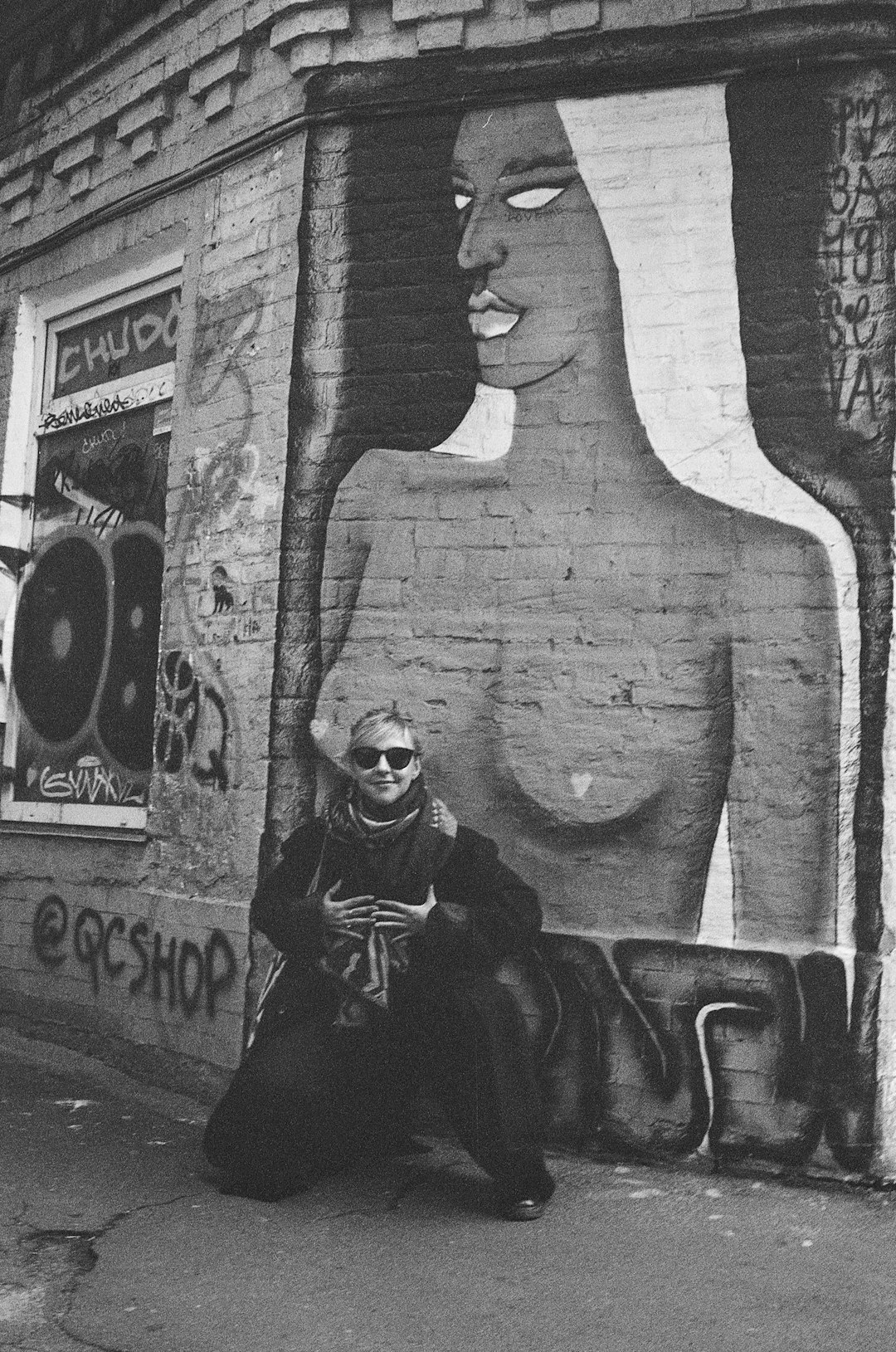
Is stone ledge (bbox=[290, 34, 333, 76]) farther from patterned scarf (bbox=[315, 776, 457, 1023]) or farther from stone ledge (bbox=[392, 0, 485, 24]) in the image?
patterned scarf (bbox=[315, 776, 457, 1023])

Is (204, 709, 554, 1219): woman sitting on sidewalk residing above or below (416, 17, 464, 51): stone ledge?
below

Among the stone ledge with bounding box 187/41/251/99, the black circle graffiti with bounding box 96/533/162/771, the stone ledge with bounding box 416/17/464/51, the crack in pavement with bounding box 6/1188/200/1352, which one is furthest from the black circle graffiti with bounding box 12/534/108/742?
the crack in pavement with bounding box 6/1188/200/1352

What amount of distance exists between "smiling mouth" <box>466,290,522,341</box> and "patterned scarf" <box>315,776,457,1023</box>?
75.0 inches

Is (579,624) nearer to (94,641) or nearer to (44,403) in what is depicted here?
(94,641)

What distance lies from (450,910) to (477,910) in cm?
11

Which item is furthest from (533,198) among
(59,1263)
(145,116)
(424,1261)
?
(59,1263)

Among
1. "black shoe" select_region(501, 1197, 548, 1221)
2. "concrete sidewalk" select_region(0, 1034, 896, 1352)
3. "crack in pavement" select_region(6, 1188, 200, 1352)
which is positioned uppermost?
"black shoe" select_region(501, 1197, 548, 1221)

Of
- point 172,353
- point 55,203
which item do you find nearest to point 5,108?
point 55,203

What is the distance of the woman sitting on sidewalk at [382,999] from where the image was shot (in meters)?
3.95

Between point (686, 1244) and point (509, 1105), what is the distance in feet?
2.09

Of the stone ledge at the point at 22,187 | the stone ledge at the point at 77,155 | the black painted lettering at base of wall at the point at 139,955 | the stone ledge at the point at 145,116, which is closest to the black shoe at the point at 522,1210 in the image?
the black painted lettering at base of wall at the point at 139,955

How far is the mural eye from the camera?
5.12 meters

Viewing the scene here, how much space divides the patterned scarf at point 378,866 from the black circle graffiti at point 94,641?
2.23m

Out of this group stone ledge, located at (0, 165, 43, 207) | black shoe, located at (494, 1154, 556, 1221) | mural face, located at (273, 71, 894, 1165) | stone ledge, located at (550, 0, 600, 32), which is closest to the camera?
black shoe, located at (494, 1154, 556, 1221)
